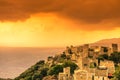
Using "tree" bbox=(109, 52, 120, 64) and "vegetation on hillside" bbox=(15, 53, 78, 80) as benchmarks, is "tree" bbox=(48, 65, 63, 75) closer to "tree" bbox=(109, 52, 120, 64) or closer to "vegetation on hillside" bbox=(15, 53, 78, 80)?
"vegetation on hillside" bbox=(15, 53, 78, 80)

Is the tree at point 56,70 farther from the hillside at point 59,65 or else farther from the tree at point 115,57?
the tree at point 115,57

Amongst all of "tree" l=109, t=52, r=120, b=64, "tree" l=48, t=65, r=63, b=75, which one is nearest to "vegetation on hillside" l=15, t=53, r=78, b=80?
"tree" l=48, t=65, r=63, b=75

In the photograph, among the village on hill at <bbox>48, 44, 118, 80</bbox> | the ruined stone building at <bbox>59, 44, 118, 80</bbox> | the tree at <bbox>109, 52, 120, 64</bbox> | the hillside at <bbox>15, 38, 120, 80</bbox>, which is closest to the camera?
the ruined stone building at <bbox>59, 44, 118, 80</bbox>

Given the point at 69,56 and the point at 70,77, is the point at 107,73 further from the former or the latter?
the point at 69,56

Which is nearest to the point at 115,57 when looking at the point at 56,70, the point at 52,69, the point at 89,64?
the point at 89,64

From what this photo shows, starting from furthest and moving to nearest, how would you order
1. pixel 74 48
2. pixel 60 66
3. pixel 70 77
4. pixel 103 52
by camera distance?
pixel 74 48 < pixel 103 52 < pixel 60 66 < pixel 70 77

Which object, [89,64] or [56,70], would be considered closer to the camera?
[89,64]

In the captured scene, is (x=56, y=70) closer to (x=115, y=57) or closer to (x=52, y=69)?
(x=52, y=69)

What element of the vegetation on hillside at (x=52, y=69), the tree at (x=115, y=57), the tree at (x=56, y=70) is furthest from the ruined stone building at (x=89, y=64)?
the tree at (x=56, y=70)

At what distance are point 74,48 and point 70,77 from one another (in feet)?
105

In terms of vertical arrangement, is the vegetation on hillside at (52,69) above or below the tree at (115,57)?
below

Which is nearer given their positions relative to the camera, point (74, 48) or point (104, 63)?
point (104, 63)

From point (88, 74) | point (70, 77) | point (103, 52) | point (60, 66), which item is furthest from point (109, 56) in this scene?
point (88, 74)

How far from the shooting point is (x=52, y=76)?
10081cm
